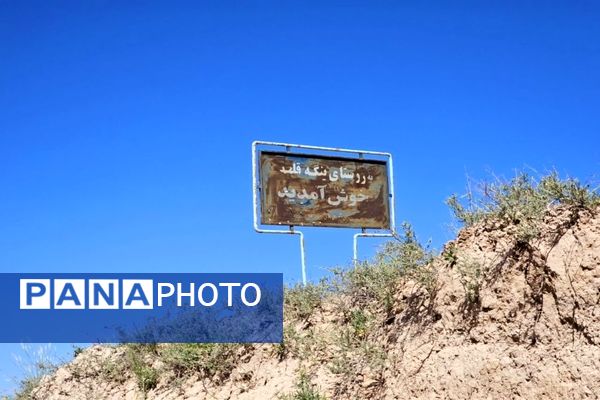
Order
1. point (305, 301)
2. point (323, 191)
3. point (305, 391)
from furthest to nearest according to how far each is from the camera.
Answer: point (323, 191) < point (305, 301) < point (305, 391)

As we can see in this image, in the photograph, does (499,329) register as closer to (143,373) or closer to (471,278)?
(471,278)

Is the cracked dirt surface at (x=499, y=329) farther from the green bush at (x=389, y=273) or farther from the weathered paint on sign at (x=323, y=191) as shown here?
the weathered paint on sign at (x=323, y=191)

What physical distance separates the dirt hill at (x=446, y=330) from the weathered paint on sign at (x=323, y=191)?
2682 millimetres

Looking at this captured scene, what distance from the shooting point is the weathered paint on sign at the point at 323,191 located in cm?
1348

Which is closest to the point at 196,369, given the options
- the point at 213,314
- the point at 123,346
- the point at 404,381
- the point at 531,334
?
the point at 213,314

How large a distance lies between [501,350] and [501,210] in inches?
69.7

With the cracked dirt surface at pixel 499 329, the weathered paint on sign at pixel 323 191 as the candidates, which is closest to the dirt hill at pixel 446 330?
the cracked dirt surface at pixel 499 329

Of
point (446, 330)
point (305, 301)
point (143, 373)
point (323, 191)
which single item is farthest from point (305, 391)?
point (323, 191)

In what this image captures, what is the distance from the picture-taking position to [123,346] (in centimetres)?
1344

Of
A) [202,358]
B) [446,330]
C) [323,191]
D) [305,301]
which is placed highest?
[323,191]

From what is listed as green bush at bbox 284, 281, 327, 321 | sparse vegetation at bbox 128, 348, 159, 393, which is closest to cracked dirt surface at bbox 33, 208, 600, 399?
green bush at bbox 284, 281, 327, 321

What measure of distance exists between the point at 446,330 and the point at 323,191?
6417 millimetres

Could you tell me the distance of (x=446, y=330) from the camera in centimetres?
789

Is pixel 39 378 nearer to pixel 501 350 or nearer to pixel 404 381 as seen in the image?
pixel 404 381
